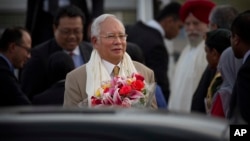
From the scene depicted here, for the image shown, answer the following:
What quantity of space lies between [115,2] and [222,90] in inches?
288

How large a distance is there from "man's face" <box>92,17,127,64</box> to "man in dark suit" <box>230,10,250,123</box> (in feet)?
3.12

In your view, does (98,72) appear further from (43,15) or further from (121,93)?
(43,15)

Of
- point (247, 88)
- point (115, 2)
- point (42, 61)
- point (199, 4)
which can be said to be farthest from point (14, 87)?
point (115, 2)

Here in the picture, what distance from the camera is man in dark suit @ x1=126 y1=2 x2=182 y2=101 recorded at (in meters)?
12.7

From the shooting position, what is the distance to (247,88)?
8453 millimetres

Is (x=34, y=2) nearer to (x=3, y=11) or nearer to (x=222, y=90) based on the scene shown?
(x=3, y=11)

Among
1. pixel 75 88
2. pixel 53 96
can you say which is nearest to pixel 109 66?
pixel 75 88

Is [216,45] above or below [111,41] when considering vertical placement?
below

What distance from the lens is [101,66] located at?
8.58m

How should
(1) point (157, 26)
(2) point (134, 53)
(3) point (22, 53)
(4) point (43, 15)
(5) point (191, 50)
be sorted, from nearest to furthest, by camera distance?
(2) point (134, 53)
(3) point (22, 53)
(5) point (191, 50)
(1) point (157, 26)
(4) point (43, 15)

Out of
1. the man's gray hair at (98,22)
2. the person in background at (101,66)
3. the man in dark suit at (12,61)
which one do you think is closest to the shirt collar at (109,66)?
the person in background at (101,66)

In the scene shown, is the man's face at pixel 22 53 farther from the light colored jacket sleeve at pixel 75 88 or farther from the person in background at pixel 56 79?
the light colored jacket sleeve at pixel 75 88

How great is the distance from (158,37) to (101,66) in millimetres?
4575

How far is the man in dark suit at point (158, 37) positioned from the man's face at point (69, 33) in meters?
1.43
